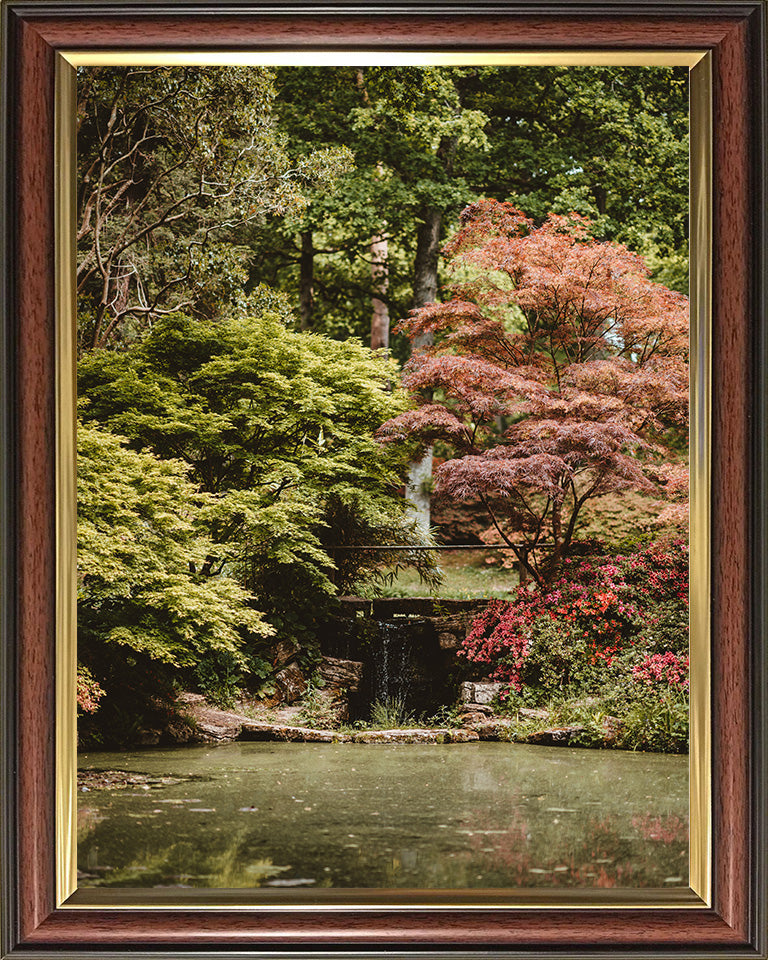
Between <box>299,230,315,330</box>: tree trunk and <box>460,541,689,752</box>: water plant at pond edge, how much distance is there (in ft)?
4.26

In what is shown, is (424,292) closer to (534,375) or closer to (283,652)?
(534,375)

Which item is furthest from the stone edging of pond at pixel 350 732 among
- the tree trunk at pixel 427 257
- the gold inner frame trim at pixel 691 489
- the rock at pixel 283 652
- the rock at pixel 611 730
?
the tree trunk at pixel 427 257

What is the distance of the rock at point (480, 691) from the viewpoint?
111 inches

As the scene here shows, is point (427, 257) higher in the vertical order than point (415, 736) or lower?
higher

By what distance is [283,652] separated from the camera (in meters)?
2.82

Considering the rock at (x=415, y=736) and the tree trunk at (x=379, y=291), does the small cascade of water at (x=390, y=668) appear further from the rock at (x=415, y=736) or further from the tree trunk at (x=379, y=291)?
the tree trunk at (x=379, y=291)

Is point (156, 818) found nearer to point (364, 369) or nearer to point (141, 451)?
point (141, 451)

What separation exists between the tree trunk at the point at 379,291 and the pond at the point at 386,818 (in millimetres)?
1502

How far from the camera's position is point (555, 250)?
2.94 m

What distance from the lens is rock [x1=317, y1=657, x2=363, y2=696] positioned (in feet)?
9.13

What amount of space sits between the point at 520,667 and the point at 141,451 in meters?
1.57

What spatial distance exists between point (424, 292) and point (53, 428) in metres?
1.44

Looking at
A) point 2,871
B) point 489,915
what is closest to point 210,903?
point 2,871

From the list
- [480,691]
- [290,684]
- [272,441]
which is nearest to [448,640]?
[480,691]
